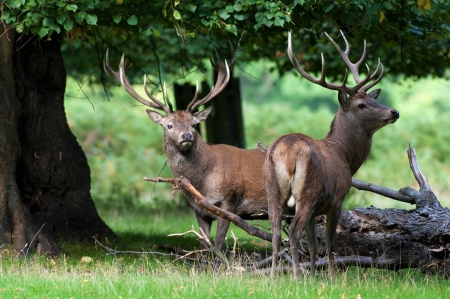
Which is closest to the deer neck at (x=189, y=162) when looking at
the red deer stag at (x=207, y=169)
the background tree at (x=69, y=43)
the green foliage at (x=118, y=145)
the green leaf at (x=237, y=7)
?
the red deer stag at (x=207, y=169)

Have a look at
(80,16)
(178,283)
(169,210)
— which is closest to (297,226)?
(178,283)

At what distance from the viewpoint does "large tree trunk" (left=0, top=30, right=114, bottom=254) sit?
8.93 m

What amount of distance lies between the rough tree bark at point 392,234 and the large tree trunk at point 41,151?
2027 mm

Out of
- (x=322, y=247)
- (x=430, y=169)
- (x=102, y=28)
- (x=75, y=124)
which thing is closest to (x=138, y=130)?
(x=75, y=124)

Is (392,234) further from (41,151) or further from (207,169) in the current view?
(41,151)

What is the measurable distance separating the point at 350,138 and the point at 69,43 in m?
3.69

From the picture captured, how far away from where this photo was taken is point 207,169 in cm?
911

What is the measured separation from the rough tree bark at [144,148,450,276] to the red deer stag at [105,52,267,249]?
90cm

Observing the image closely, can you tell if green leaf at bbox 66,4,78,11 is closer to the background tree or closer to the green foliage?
the background tree

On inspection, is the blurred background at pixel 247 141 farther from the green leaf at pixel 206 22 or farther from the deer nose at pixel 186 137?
the green leaf at pixel 206 22

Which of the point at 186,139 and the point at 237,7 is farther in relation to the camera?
the point at 186,139

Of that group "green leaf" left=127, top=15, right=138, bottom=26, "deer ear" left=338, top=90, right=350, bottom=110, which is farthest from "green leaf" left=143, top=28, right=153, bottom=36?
"deer ear" left=338, top=90, right=350, bottom=110

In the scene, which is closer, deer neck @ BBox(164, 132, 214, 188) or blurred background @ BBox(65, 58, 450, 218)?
deer neck @ BBox(164, 132, 214, 188)

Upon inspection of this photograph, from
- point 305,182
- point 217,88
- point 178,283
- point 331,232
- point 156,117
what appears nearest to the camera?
point 178,283
